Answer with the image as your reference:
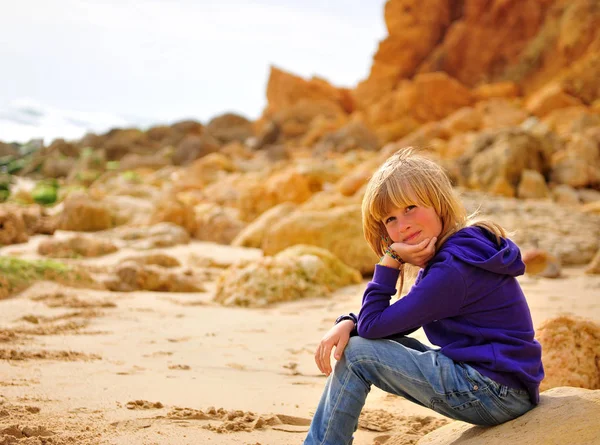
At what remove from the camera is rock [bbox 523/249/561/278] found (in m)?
5.82

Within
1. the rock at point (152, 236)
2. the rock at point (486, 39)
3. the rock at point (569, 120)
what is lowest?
the rock at point (152, 236)

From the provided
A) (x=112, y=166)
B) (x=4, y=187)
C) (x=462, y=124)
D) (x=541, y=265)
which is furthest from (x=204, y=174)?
(x=541, y=265)

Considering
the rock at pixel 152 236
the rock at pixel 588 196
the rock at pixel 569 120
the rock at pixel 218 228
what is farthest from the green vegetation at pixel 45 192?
the rock at pixel 569 120

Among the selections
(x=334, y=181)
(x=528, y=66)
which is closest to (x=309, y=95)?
(x=528, y=66)

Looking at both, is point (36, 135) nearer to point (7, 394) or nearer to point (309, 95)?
point (7, 394)

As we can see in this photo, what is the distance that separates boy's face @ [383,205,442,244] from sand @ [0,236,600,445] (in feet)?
2.62

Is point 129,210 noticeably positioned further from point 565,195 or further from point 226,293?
point 565,195

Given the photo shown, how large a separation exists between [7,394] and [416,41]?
36.7 meters

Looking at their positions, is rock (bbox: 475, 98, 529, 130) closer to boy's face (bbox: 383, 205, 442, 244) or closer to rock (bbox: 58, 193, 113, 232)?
rock (bbox: 58, 193, 113, 232)

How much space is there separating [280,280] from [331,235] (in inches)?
63.2

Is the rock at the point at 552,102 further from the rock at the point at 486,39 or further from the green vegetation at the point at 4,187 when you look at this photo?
the green vegetation at the point at 4,187

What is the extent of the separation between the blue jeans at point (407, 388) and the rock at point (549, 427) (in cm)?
5

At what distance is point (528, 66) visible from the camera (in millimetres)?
30953

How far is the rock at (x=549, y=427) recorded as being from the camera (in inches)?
70.9
